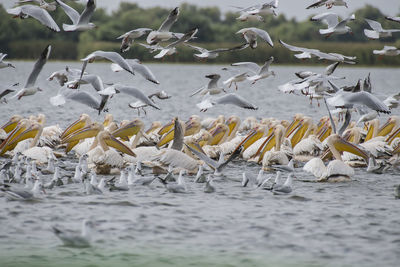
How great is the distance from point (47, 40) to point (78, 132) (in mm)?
41223

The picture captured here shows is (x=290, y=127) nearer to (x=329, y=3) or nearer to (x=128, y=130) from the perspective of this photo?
(x=329, y=3)

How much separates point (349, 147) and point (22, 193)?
410 cm

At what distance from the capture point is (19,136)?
1026cm

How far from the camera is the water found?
19.5 ft

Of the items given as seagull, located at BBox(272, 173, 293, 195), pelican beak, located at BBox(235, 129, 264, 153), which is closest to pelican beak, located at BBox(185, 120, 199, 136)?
pelican beak, located at BBox(235, 129, 264, 153)

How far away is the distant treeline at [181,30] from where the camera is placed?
4141 cm

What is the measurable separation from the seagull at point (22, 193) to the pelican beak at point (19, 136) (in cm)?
273

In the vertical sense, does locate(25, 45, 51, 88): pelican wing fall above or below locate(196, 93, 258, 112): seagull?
above

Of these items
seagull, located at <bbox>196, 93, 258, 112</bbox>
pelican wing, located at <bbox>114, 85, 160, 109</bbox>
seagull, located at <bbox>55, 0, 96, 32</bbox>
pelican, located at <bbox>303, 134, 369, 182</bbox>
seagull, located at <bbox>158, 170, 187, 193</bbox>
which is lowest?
seagull, located at <bbox>158, 170, 187, 193</bbox>

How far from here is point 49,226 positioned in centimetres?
664

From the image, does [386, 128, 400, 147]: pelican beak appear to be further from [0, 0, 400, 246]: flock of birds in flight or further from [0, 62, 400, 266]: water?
[0, 62, 400, 266]: water

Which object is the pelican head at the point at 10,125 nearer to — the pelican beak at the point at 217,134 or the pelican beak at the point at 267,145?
the pelican beak at the point at 217,134

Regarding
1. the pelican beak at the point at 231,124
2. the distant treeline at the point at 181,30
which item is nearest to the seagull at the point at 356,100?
the pelican beak at the point at 231,124

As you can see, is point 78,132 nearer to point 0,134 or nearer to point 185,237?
point 0,134
